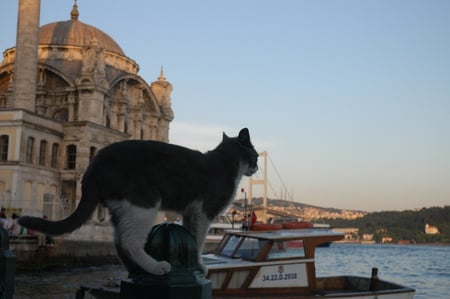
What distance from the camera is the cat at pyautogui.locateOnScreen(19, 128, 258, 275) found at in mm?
3088

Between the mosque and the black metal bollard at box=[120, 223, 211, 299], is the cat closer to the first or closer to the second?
the black metal bollard at box=[120, 223, 211, 299]

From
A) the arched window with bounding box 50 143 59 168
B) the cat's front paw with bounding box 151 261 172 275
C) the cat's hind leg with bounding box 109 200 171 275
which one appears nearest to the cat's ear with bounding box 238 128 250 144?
the cat's hind leg with bounding box 109 200 171 275

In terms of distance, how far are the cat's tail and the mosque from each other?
26.3 metres

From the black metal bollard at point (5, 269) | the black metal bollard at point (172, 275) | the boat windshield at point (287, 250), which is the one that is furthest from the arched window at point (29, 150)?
the black metal bollard at point (172, 275)

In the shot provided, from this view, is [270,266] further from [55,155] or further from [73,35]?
[73,35]

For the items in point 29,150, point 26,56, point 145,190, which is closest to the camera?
point 145,190

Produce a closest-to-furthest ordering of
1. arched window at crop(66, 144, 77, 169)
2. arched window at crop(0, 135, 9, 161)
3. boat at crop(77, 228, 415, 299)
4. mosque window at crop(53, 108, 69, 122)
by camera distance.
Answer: boat at crop(77, 228, 415, 299), arched window at crop(0, 135, 9, 161), arched window at crop(66, 144, 77, 169), mosque window at crop(53, 108, 69, 122)

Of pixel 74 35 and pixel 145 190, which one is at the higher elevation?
pixel 74 35

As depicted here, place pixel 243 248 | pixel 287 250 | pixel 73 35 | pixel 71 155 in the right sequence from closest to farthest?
pixel 287 250 → pixel 243 248 → pixel 71 155 → pixel 73 35

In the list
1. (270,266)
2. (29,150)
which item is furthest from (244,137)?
(29,150)

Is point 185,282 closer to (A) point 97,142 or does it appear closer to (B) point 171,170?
(B) point 171,170

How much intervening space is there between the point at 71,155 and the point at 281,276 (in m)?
29.9

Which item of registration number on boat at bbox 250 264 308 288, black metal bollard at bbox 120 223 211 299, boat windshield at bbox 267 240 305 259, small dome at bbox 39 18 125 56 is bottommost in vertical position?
registration number on boat at bbox 250 264 308 288

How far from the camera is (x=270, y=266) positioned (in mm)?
10648
